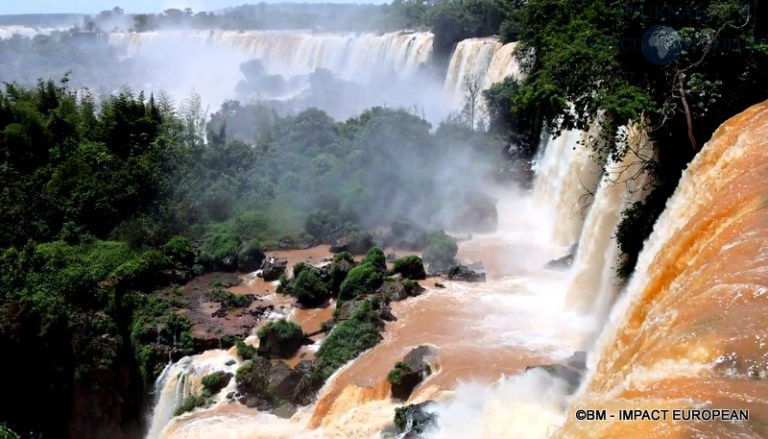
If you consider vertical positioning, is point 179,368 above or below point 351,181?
below

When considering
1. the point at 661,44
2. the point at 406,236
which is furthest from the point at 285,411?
the point at 661,44

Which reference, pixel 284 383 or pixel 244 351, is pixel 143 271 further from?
pixel 284 383

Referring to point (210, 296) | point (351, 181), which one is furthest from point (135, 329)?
point (351, 181)

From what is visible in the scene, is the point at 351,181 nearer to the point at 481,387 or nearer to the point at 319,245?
the point at 319,245

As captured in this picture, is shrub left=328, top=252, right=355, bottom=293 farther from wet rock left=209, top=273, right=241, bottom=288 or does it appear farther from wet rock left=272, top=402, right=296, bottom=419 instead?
wet rock left=272, top=402, right=296, bottom=419

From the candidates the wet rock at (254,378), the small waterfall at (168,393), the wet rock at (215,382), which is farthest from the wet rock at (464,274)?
the small waterfall at (168,393)

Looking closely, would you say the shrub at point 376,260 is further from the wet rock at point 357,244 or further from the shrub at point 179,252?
the shrub at point 179,252
